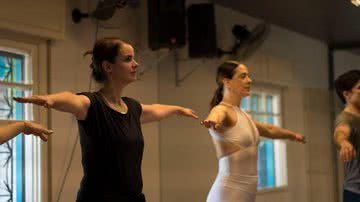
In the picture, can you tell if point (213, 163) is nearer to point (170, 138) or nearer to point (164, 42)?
point (170, 138)

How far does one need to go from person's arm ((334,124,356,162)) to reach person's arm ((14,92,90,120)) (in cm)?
104

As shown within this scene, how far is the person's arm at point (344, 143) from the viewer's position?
221 centimetres

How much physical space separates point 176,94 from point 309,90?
54.8 inches

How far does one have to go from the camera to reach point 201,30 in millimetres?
3559

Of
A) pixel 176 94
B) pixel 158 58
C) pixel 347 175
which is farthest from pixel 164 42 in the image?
pixel 347 175

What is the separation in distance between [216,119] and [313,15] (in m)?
2.30

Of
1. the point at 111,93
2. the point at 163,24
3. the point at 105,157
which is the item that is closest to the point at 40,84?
the point at 163,24

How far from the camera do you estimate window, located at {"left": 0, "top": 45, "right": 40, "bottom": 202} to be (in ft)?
8.43

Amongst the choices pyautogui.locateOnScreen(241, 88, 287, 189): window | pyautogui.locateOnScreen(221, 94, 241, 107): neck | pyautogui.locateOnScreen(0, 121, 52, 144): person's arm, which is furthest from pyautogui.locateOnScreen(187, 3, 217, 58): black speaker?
pyautogui.locateOnScreen(0, 121, 52, 144): person's arm

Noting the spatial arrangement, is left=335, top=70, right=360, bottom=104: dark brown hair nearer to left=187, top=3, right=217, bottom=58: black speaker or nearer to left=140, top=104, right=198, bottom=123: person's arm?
left=140, top=104, right=198, bottom=123: person's arm

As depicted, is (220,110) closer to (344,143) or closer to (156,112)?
(156,112)

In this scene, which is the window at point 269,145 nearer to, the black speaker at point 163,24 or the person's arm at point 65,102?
the black speaker at point 163,24

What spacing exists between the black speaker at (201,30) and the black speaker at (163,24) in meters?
0.33

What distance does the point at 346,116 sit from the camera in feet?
8.03
